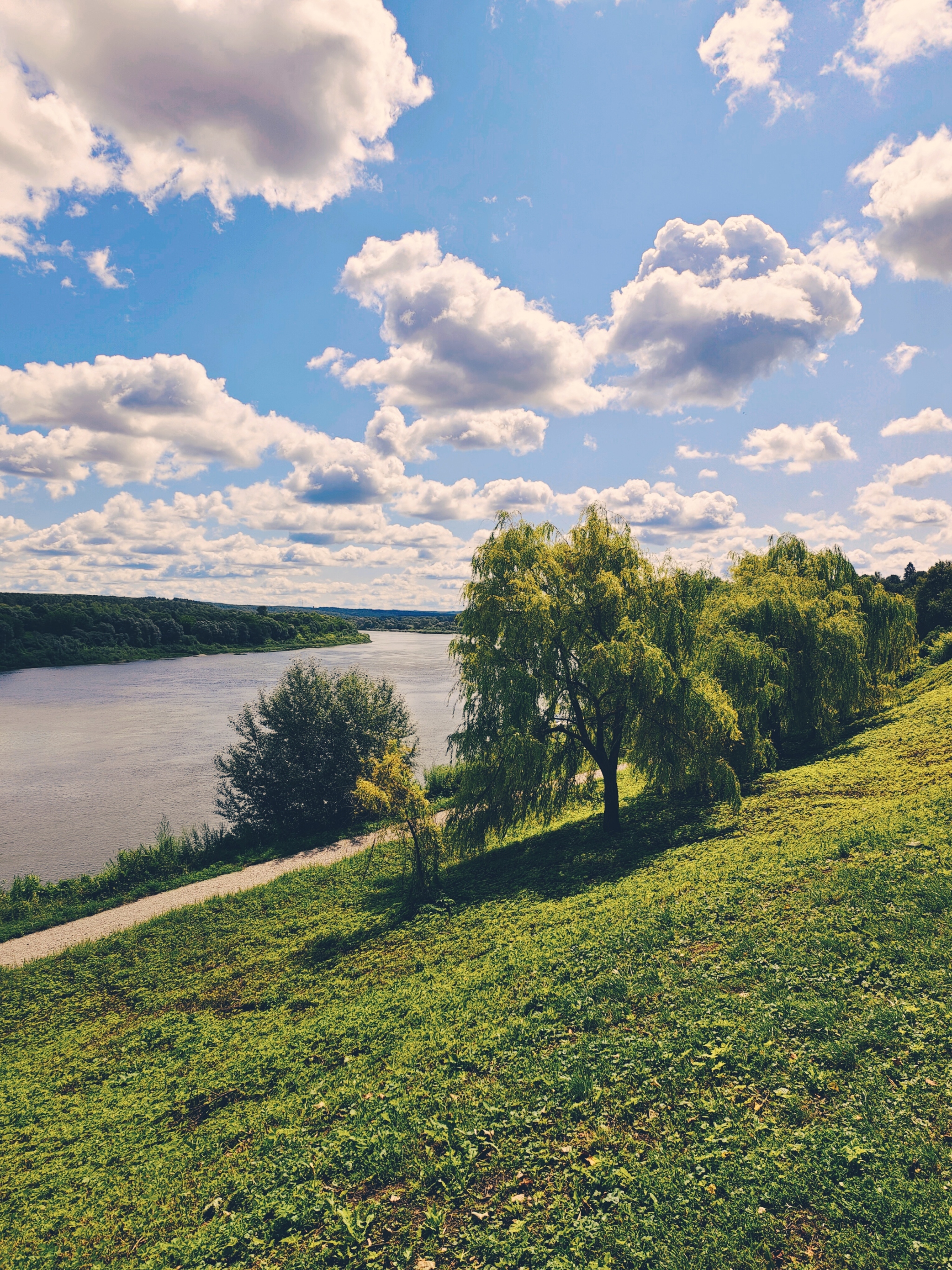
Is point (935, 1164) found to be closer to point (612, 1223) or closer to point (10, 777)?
point (612, 1223)

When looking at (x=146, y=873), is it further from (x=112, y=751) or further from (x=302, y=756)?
(x=112, y=751)

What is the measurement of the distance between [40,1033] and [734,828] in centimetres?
1668

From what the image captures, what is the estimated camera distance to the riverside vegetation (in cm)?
539

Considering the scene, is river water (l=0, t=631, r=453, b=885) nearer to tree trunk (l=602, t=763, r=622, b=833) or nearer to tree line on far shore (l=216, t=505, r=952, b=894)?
tree line on far shore (l=216, t=505, r=952, b=894)

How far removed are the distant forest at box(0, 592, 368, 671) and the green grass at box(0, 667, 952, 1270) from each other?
10481cm

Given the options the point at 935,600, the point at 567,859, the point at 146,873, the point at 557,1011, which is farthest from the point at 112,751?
the point at 935,600

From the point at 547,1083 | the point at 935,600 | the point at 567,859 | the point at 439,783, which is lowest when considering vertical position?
the point at 439,783

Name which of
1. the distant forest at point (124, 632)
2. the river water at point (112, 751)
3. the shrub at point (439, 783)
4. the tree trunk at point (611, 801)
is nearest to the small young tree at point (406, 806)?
the tree trunk at point (611, 801)

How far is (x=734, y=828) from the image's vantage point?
605 inches

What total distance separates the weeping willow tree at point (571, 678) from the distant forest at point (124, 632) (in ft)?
350

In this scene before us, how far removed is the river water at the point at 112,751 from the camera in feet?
84.8

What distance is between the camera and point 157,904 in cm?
1908

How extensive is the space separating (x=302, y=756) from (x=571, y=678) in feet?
49.4

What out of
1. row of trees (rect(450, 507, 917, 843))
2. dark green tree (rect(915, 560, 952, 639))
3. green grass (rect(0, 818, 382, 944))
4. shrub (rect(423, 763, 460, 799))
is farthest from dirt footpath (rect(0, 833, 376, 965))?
dark green tree (rect(915, 560, 952, 639))
